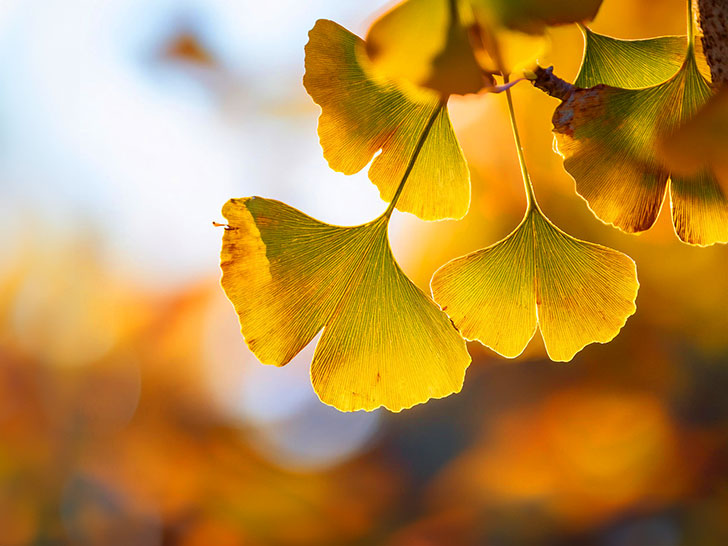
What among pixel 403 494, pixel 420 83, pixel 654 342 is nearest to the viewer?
pixel 420 83

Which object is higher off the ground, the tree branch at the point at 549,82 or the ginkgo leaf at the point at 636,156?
the tree branch at the point at 549,82

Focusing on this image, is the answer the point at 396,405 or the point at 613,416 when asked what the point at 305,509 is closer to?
the point at 613,416

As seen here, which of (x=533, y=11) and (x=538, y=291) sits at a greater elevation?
(x=533, y=11)

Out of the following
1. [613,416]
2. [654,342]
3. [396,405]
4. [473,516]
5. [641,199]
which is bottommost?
[473,516]

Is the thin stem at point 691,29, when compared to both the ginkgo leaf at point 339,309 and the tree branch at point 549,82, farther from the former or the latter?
the ginkgo leaf at point 339,309

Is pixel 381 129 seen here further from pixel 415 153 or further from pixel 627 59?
pixel 627 59

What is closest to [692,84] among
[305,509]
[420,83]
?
[420,83]

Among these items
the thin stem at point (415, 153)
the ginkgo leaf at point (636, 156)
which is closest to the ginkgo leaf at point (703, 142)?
the ginkgo leaf at point (636, 156)

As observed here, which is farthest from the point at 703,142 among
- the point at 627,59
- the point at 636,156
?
the point at 627,59
